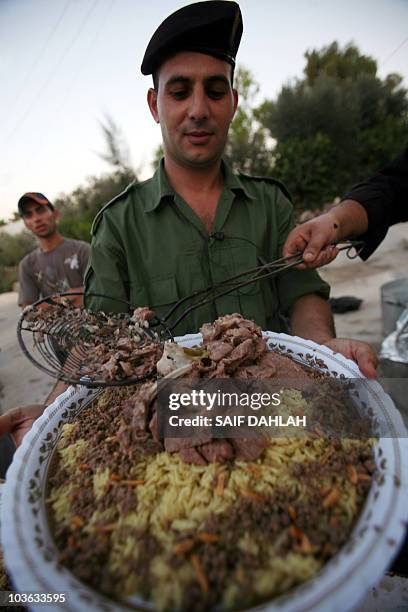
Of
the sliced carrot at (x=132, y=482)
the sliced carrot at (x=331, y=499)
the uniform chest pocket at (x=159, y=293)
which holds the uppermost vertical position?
the uniform chest pocket at (x=159, y=293)

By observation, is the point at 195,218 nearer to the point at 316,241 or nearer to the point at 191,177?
the point at 191,177

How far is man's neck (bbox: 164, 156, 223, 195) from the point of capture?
7.63 ft

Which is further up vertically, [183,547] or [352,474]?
[352,474]

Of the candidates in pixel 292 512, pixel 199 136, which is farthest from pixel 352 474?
pixel 199 136

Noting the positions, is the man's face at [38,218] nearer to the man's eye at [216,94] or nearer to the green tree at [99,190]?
the man's eye at [216,94]

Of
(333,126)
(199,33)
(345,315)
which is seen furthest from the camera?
(333,126)

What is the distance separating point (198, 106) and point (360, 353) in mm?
1641

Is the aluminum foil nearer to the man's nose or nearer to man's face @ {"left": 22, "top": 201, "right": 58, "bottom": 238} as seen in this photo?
the man's nose

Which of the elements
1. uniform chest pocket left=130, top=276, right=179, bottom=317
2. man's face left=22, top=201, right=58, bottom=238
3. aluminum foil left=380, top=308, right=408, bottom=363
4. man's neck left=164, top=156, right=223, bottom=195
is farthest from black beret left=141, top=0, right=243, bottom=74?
man's face left=22, top=201, right=58, bottom=238

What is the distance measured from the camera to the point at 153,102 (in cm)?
225

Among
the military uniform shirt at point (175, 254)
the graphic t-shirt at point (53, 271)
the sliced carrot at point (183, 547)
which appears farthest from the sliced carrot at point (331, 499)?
the graphic t-shirt at point (53, 271)

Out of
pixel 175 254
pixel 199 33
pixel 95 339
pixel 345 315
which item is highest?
pixel 199 33

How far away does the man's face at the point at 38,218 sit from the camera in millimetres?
4442

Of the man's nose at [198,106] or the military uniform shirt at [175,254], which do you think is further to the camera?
the military uniform shirt at [175,254]
